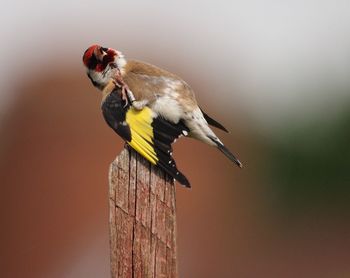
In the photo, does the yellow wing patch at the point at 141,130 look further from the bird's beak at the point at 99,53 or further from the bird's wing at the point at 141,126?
the bird's beak at the point at 99,53

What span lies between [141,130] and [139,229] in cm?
89

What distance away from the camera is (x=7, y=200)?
41.5 ft

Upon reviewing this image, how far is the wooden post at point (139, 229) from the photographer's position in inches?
166

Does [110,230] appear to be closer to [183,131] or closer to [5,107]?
[183,131]

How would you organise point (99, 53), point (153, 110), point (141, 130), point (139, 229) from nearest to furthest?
1. point (139, 229)
2. point (141, 130)
3. point (153, 110)
4. point (99, 53)

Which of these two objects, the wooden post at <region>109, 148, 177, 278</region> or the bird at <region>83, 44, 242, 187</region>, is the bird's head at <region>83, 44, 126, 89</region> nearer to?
the bird at <region>83, 44, 242, 187</region>

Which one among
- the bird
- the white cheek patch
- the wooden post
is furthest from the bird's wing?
the wooden post

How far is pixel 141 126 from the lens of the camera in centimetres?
506

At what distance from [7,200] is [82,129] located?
Answer: 135 centimetres

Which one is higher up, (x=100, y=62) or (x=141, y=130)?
(x=100, y=62)

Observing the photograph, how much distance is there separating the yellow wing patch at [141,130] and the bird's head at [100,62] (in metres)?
0.59

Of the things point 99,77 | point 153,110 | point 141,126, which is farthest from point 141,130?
point 99,77

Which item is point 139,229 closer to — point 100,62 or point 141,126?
point 141,126

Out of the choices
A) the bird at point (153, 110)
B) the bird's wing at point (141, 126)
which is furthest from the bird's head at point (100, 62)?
the bird's wing at point (141, 126)
